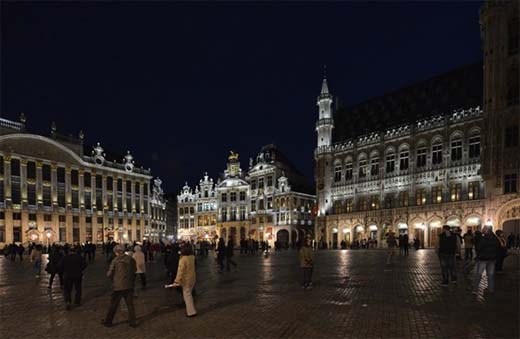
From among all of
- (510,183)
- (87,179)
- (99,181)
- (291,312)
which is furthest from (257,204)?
(291,312)

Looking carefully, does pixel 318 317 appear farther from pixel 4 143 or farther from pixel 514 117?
pixel 4 143

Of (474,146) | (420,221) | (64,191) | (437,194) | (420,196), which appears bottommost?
(420,221)

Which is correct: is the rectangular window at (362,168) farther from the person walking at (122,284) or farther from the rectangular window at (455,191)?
the person walking at (122,284)

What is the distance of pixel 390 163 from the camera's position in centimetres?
5209

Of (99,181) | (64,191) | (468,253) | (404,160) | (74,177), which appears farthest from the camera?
(99,181)

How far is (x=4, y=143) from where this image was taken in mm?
57250

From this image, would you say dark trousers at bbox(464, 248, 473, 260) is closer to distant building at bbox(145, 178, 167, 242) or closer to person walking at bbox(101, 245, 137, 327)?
person walking at bbox(101, 245, 137, 327)

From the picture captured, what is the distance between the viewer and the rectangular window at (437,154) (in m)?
46.9

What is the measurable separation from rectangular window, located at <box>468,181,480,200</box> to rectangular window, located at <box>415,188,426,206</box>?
17.3 ft

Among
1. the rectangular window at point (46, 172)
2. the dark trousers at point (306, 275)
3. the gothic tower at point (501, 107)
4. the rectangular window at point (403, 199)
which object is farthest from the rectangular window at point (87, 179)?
the dark trousers at point (306, 275)

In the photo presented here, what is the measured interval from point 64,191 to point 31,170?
6.25m

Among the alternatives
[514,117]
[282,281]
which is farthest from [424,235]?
[282,281]

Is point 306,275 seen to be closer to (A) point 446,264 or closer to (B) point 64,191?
(A) point 446,264

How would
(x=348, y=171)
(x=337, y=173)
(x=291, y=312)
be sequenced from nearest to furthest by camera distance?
(x=291, y=312), (x=348, y=171), (x=337, y=173)
